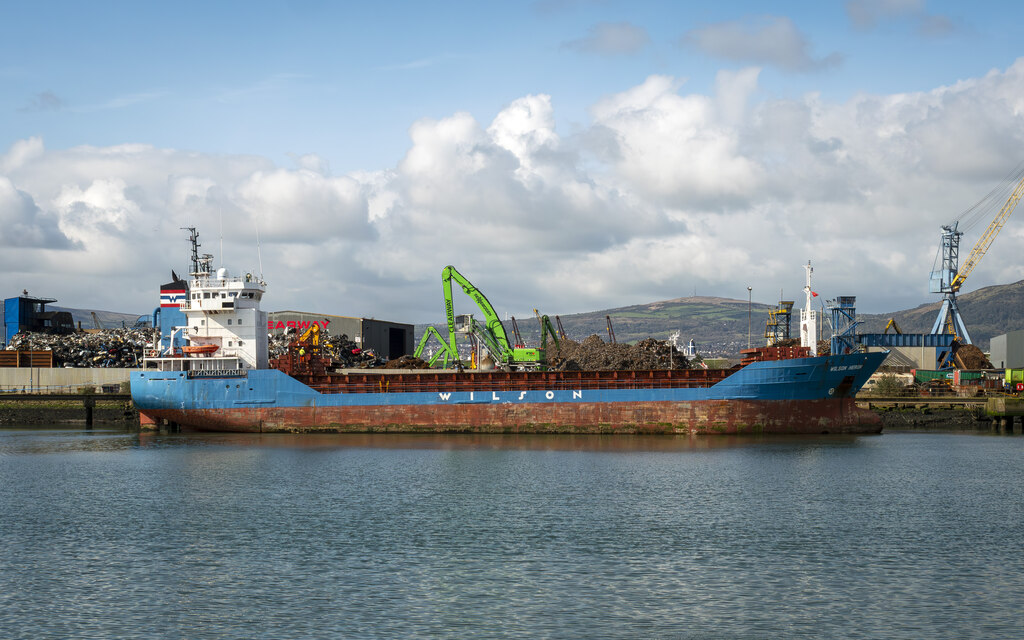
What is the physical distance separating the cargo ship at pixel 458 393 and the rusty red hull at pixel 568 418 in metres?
0.06

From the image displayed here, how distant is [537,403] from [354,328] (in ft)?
176

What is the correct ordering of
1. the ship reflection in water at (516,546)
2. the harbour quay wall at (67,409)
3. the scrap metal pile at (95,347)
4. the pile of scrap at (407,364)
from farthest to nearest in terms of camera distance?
the pile of scrap at (407,364) < the scrap metal pile at (95,347) < the harbour quay wall at (67,409) < the ship reflection in water at (516,546)

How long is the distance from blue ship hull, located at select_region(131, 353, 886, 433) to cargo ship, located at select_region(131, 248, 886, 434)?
6 cm

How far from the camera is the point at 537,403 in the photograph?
52.7 m

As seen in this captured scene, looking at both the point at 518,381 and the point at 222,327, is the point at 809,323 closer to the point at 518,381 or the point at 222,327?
the point at 518,381

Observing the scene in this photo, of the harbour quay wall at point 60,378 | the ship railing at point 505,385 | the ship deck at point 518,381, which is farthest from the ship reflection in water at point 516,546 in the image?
the harbour quay wall at point 60,378

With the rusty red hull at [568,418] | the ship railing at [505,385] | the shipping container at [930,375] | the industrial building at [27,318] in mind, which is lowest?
the rusty red hull at [568,418]

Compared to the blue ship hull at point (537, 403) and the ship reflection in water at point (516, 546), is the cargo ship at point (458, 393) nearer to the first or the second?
the blue ship hull at point (537, 403)

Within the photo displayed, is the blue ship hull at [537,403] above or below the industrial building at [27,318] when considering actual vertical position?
below

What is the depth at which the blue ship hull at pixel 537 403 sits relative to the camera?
4947 centimetres

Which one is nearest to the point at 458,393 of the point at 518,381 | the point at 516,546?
the point at 518,381

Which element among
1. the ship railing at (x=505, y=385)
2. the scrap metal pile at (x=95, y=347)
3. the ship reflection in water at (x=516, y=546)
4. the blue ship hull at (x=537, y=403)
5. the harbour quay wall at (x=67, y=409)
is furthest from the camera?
the scrap metal pile at (x=95, y=347)

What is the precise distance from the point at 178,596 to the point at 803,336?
42.6 m

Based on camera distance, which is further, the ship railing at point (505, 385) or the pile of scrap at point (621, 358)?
the pile of scrap at point (621, 358)
